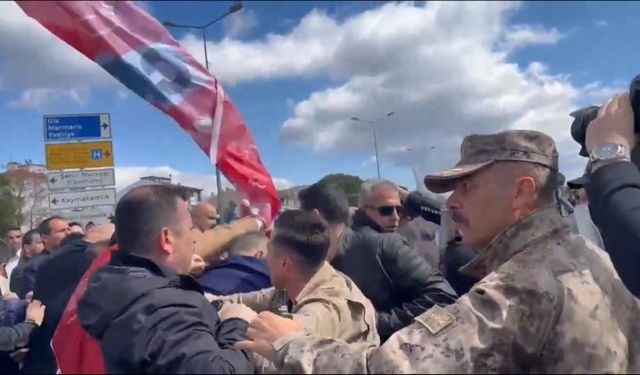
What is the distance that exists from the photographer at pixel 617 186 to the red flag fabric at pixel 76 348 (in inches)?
59.6

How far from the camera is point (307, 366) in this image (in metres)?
1.71

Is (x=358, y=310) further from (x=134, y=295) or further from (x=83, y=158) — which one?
(x=83, y=158)

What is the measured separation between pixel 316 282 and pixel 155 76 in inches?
41.9

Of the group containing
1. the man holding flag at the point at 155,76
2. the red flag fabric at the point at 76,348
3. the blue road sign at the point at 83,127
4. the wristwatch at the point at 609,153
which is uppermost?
the blue road sign at the point at 83,127

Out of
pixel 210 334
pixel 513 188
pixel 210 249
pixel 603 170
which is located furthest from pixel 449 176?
pixel 210 249

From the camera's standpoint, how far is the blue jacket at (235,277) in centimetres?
318

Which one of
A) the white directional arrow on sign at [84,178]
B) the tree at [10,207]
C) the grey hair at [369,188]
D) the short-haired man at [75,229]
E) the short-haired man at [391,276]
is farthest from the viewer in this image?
the tree at [10,207]

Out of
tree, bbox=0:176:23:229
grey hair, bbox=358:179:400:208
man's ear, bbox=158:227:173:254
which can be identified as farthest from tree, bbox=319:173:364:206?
tree, bbox=0:176:23:229

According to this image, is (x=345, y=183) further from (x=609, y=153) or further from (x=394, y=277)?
(x=609, y=153)

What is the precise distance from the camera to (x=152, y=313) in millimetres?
1994

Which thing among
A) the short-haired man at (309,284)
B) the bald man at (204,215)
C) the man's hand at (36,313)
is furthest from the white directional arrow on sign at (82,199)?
the short-haired man at (309,284)

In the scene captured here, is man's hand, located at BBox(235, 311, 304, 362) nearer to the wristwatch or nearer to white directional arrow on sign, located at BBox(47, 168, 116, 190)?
the wristwatch

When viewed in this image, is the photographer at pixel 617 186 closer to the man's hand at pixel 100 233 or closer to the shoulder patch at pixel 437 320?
the shoulder patch at pixel 437 320

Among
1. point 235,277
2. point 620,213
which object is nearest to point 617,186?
point 620,213
